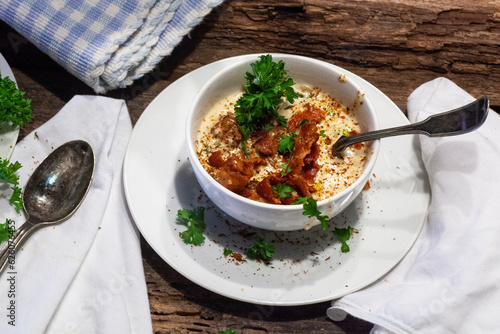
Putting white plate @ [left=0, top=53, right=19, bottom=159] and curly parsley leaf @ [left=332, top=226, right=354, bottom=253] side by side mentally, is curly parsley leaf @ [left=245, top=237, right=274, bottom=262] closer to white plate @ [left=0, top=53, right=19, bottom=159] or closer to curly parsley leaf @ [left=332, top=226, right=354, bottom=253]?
curly parsley leaf @ [left=332, top=226, right=354, bottom=253]

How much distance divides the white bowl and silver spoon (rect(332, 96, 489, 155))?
0.07 meters

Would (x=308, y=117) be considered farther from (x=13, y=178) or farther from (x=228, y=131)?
(x=13, y=178)

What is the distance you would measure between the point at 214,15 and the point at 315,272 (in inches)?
73.5

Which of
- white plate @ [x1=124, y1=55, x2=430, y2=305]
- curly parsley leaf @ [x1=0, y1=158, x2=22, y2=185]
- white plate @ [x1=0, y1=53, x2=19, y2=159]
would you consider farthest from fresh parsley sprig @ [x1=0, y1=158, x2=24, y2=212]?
white plate @ [x1=124, y1=55, x2=430, y2=305]

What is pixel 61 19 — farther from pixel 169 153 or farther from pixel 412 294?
pixel 412 294

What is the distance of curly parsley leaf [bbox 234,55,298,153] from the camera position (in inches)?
106

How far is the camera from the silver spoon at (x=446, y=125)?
253 cm

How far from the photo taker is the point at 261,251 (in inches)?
106

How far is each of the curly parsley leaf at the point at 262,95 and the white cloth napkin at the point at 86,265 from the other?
2.65ft

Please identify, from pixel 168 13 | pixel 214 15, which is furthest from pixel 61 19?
pixel 214 15

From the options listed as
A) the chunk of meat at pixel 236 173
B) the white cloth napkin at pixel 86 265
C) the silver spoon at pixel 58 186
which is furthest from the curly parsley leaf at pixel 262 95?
the silver spoon at pixel 58 186

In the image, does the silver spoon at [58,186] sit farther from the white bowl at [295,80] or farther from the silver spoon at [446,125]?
the silver spoon at [446,125]

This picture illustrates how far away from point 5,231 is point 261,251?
1303mm

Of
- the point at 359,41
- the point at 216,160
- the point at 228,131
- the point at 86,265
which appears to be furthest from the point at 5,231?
the point at 359,41
